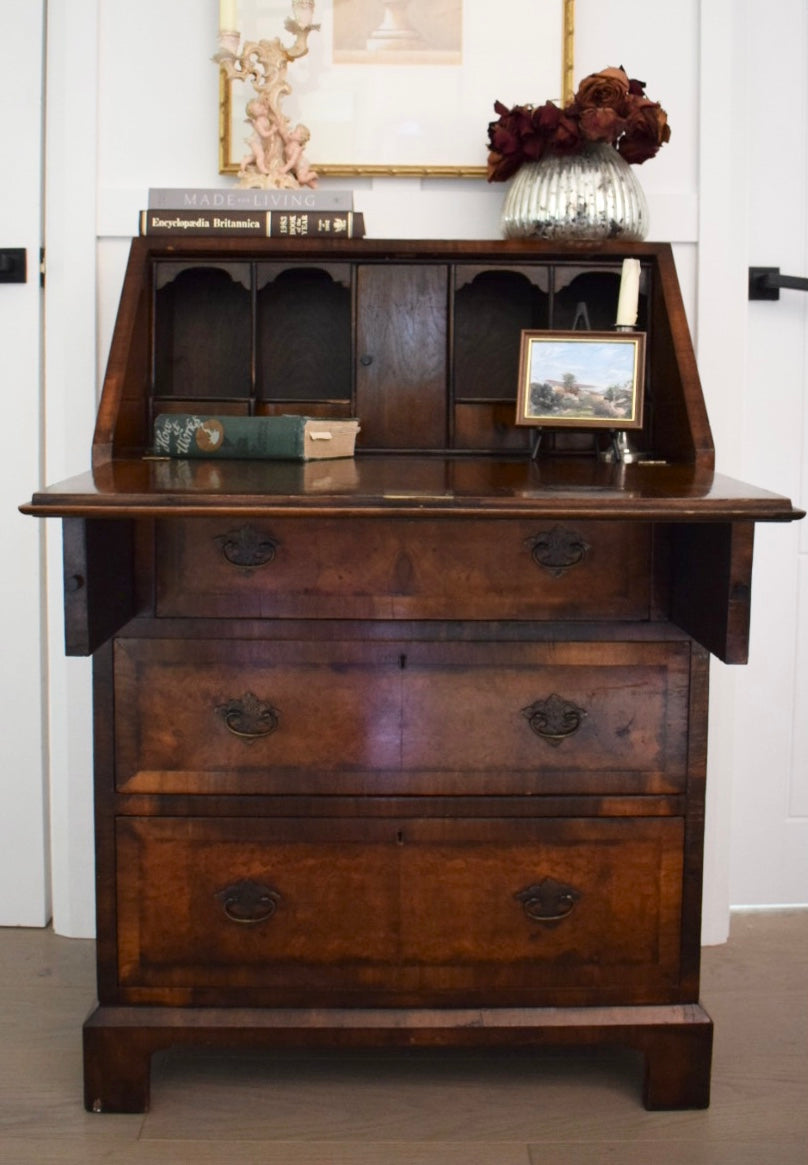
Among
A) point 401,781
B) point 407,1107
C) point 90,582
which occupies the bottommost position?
point 407,1107

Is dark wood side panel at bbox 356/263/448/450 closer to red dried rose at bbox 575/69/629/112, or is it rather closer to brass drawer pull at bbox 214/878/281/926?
red dried rose at bbox 575/69/629/112

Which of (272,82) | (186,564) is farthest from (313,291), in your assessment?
(186,564)

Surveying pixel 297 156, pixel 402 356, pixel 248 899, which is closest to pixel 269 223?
pixel 297 156

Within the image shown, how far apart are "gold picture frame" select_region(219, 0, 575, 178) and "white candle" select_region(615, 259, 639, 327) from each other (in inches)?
18.0

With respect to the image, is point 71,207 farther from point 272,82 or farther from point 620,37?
point 620,37

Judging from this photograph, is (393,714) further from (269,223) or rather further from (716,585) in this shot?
(269,223)

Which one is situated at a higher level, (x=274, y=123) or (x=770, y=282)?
(x=274, y=123)

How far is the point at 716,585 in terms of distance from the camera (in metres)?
1.63

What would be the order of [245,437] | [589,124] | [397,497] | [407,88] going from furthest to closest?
[407,88] → [589,124] → [245,437] → [397,497]

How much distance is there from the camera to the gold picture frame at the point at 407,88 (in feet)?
7.39

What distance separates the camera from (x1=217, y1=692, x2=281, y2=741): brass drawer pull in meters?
1.77

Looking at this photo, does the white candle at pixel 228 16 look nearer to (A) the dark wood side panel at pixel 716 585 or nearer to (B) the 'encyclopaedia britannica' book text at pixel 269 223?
(B) the 'encyclopaedia britannica' book text at pixel 269 223

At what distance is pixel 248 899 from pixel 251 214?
1.05 meters

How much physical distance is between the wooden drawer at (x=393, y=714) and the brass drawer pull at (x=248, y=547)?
12 cm
